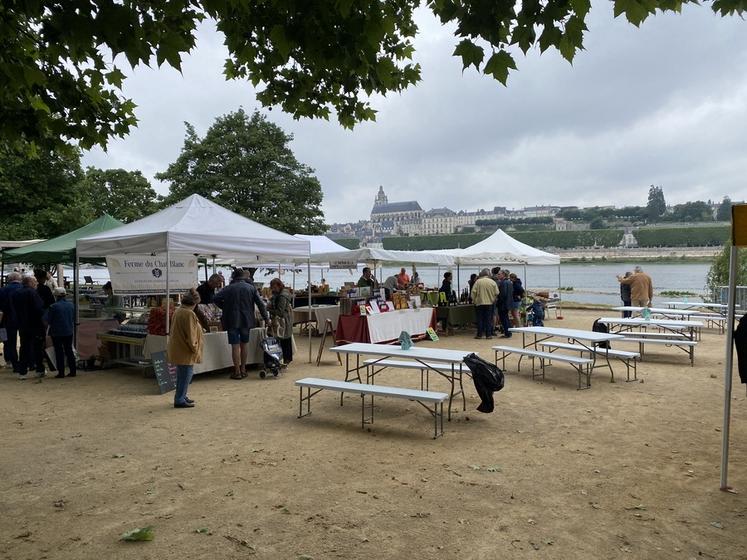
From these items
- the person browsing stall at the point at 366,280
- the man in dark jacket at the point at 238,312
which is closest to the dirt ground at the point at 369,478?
the man in dark jacket at the point at 238,312

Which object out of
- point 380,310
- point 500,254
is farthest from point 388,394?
point 500,254

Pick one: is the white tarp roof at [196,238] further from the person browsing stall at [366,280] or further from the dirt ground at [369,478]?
the person browsing stall at [366,280]

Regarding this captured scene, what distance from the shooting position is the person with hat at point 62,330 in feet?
27.1

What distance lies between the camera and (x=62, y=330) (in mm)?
8336

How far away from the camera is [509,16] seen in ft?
10.5

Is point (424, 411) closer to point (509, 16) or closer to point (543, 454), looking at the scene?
point (543, 454)

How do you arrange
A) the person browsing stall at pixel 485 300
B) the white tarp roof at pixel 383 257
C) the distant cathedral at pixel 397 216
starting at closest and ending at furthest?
the person browsing stall at pixel 485 300 → the white tarp roof at pixel 383 257 → the distant cathedral at pixel 397 216

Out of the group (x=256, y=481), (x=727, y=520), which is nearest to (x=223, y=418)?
(x=256, y=481)

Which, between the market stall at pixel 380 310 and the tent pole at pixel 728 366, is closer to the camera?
the tent pole at pixel 728 366

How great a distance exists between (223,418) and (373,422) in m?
1.66

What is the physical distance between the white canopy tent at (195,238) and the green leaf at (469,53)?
5.97 metres

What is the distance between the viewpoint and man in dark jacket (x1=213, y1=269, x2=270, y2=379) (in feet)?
27.4

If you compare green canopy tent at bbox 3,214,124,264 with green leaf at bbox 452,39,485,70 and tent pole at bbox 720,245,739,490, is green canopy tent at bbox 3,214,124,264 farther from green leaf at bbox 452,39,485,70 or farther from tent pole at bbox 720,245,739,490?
tent pole at bbox 720,245,739,490

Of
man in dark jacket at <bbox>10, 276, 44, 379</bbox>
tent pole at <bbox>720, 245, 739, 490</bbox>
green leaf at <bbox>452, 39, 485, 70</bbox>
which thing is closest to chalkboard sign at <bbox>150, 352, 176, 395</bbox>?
man in dark jacket at <bbox>10, 276, 44, 379</bbox>
